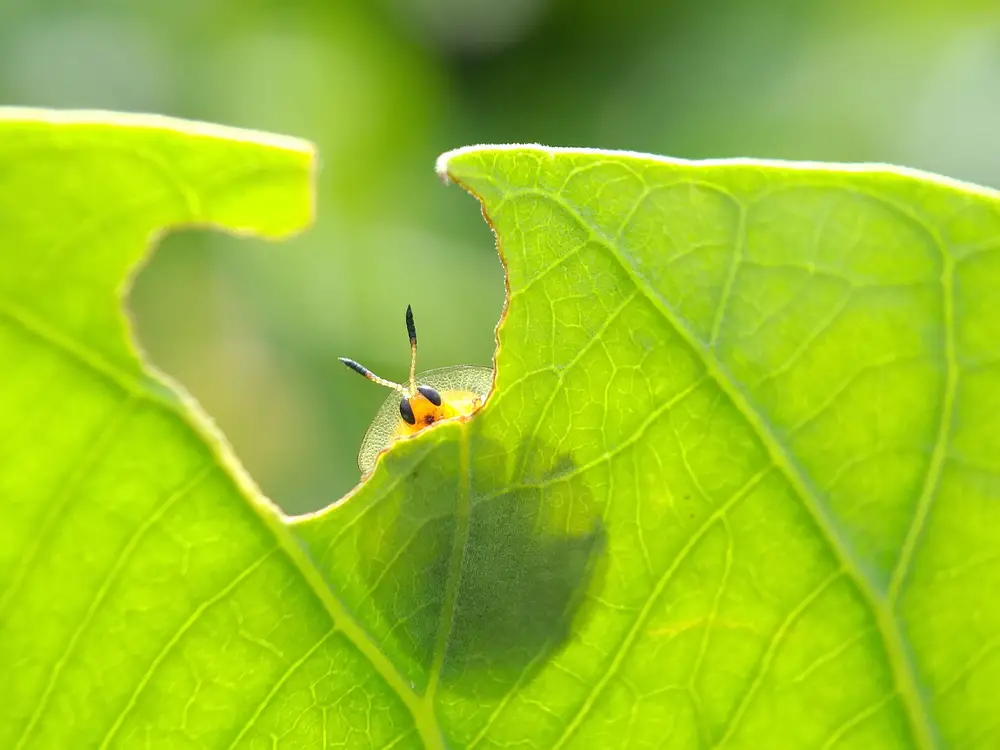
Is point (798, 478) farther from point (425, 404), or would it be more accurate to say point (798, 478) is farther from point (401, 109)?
point (401, 109)

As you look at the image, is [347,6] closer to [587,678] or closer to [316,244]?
[316,244]

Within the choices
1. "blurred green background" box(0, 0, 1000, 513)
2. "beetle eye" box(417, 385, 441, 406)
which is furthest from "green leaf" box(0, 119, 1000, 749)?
"blurred green background" box(0, 0, 1000, 513)

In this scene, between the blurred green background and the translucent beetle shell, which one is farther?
the blurred green background

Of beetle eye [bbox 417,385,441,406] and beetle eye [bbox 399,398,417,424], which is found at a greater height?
beetle eye [bbox 417,385,441,406]

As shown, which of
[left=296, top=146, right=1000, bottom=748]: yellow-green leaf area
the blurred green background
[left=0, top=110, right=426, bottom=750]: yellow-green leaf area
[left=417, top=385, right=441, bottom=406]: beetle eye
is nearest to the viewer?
[left=0, top=110, right=426, bottom=750]: yellow-green leaf area

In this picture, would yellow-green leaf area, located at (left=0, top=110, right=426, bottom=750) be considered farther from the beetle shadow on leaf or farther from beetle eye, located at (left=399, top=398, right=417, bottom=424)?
beetle eye, located at (left=399, top=398, right=417, bottom=424)

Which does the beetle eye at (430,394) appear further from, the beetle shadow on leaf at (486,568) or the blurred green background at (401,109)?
the blurred green background at (401,109)

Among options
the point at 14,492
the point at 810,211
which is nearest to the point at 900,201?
the point at 810,211
